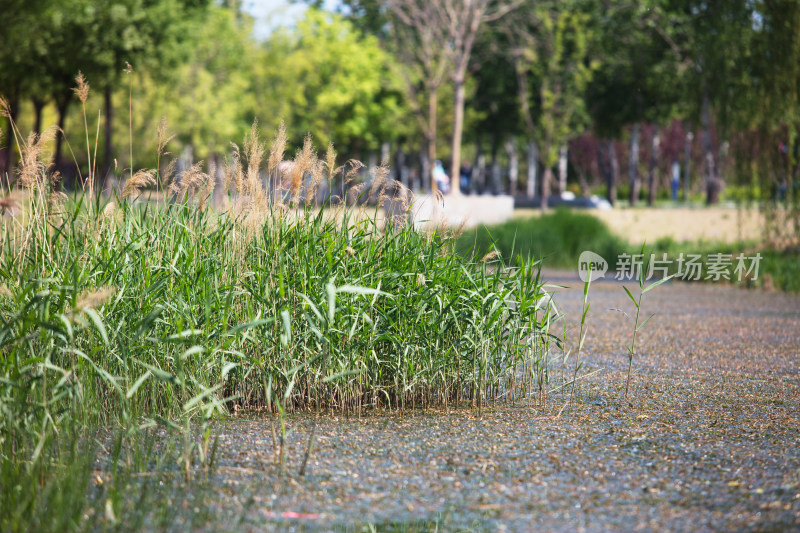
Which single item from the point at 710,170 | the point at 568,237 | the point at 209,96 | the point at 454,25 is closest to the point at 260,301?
the point at 568,237

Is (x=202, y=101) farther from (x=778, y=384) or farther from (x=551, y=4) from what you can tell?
(x=778, y=384)

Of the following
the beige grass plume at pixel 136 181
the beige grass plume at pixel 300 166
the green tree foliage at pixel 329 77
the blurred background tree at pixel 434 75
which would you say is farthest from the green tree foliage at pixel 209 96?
the beige grass plume at pixel 300 166

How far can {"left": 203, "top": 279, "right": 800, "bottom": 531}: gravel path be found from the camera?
3059 millimetres

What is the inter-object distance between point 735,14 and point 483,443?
9.89 metres

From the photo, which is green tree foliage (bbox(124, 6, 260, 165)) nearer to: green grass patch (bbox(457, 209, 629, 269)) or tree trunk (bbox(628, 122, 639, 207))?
tree trunk (bbox(628, 122, 639, 207))

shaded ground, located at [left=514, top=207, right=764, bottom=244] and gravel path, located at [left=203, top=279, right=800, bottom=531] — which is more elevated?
shaded ground, located at [left=514, top=207, right=764, bottom=244]

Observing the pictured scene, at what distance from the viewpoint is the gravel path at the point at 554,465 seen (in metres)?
3.06

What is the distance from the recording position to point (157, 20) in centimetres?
2252

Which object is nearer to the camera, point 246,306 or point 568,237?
point 246,306

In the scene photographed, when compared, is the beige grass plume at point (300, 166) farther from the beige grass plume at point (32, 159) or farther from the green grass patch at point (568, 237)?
the green grass patch at point (568, 237)

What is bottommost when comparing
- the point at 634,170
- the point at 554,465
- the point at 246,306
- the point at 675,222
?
the point at 554,465

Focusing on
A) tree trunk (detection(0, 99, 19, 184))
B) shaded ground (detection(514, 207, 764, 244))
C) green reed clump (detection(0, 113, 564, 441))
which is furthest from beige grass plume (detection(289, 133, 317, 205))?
shaded ground (detection(514, 207, 764, 244))

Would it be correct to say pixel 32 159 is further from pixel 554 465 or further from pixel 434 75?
pixel 434 75

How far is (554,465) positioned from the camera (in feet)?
12.0
